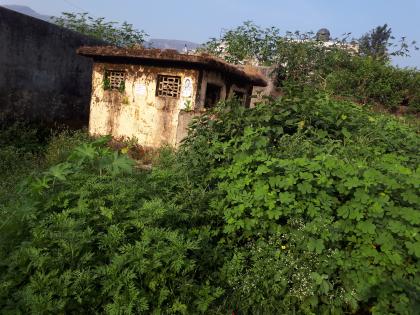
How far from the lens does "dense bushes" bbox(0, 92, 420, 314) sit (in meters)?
2.87

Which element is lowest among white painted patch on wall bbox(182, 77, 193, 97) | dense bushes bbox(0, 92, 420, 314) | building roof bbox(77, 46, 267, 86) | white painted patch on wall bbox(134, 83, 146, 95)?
dense bushes bbox(0, 92, 420, 314)

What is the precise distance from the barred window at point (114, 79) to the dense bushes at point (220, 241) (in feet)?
18.7

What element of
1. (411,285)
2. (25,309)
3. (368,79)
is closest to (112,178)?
(25,309)

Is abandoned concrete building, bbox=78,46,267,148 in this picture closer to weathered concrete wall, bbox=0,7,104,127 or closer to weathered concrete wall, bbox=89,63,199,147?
weathered concrete wall, bbox=89,63,199,147

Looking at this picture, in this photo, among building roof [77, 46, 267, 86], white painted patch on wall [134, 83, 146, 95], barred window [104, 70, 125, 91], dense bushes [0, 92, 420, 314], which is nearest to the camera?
dense bushes [0, 92, 420, 314]

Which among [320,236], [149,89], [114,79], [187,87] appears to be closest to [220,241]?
[320,236]

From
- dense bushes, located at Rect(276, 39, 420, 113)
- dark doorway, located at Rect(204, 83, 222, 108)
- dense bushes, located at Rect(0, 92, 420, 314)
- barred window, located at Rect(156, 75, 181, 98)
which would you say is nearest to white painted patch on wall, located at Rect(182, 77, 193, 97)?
barred window, located at Rect(156, 75, 181, 98)

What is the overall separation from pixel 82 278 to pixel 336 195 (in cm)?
259

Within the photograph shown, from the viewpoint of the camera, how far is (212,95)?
32.6 feet

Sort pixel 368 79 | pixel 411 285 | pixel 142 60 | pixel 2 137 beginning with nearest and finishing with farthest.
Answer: pixel 411 285
pixel 2 137
pixel 142 60
pixel 368 79

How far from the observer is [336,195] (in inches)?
148

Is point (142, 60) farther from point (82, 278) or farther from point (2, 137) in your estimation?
point (82, 278)

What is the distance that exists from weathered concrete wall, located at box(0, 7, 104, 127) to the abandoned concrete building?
1234 mm

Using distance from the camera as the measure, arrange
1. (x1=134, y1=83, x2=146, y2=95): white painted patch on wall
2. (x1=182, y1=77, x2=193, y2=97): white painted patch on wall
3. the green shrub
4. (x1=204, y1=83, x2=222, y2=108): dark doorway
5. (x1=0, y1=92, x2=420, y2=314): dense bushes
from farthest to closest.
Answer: (x1=204, y1=83, x2=222, y2=108): dark doorway, (x1=134, y1=83, x2=146, y2=95): white painted patch on wall, (x1=182, y1=77, x2=193, y2=97): white painted patch on wall, the green shrub, (x1=0, y1=92, x2=420, y2=314): dense bushes
